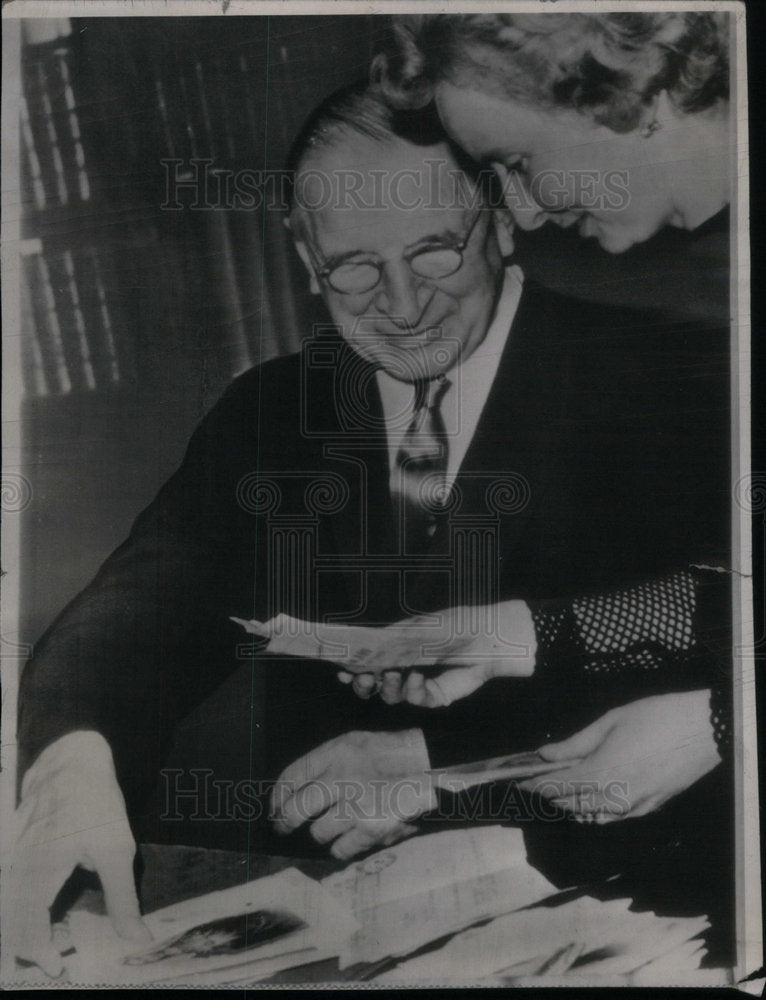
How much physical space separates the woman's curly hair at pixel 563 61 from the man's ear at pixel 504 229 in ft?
1.18

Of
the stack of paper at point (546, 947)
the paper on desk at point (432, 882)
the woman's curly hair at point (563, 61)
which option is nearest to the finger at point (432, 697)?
the paper on desk at point (432, 882)

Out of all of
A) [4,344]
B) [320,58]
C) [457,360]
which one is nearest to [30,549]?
[4,344]

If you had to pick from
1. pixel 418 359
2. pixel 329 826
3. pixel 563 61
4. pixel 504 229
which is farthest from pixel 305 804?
pixel 563 61

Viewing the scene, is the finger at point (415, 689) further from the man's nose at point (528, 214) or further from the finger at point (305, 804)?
the man's nose at point (528, 214)

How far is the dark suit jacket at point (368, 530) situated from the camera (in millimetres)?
2500

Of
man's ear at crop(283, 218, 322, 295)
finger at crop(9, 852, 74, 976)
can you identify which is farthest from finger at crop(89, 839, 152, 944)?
man's ear at crop(283, 218, 322, 295)

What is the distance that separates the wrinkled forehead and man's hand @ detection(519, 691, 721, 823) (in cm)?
161

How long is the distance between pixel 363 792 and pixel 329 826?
0.48ft

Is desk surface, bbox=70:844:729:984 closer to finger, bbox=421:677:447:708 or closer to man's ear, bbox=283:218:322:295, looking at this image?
finger, bbox=421:677:447:708

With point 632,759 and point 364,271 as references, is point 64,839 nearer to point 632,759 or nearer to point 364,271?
point 632,759

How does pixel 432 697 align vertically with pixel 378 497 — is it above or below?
below

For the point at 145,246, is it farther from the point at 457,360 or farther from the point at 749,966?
the point at 749,966

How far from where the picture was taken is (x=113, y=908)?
Answer: 2480 mm

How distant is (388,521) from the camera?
2.53 meters
